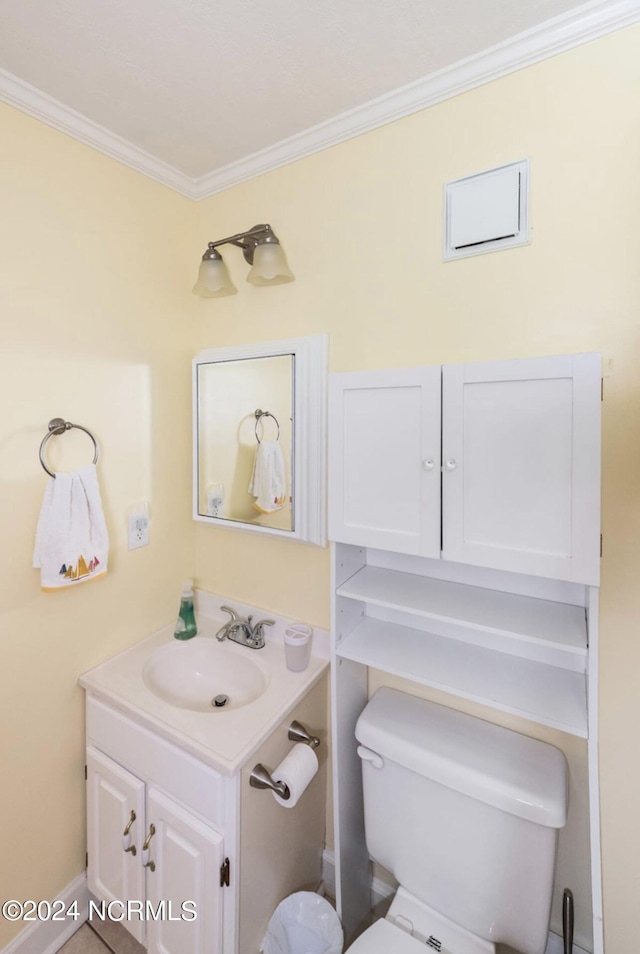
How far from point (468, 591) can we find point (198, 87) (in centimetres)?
156

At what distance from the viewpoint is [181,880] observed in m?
1.12

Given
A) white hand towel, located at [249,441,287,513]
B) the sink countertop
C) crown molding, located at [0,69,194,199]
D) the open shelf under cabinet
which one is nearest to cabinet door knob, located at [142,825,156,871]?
the sink countertop

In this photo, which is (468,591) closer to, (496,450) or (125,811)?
(496,450)

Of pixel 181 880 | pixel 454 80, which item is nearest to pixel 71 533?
pixel 181 880

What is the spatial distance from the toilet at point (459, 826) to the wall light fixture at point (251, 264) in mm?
1370

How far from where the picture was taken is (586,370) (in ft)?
2.67

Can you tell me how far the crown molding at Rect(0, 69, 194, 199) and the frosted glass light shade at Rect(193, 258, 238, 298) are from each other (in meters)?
0.35

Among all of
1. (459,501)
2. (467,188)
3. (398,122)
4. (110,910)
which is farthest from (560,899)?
(398,122)

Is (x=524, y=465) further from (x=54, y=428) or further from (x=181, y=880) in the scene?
(x=181, y=880)

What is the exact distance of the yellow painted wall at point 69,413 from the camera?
46.0 inches

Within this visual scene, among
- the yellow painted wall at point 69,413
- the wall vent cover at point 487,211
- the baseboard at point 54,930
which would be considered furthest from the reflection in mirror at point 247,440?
the baseboard at point 54,930

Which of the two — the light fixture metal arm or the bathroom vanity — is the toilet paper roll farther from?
the light fixture metal arm

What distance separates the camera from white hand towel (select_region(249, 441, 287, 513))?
145 cm

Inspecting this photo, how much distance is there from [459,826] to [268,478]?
1105 millimetres
